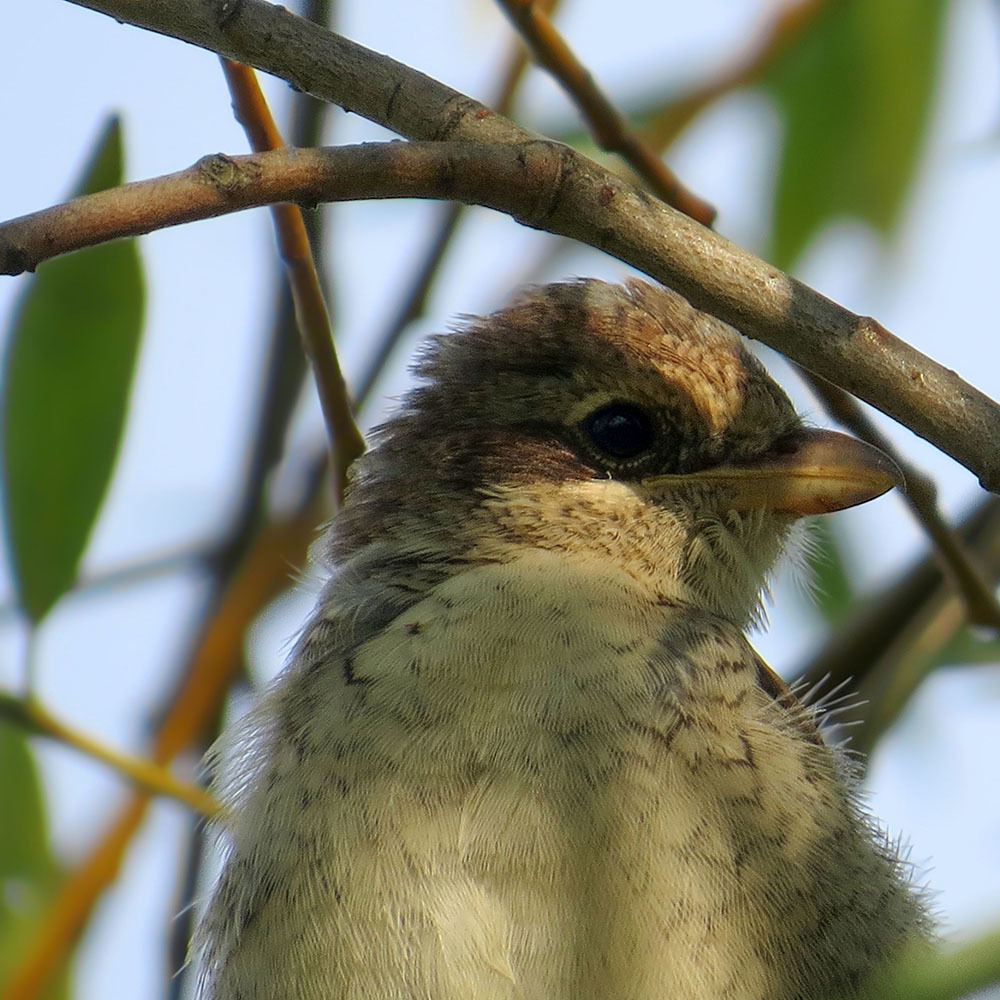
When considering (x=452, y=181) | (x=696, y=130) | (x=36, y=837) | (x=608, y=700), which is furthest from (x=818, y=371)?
(x=696, y=130)

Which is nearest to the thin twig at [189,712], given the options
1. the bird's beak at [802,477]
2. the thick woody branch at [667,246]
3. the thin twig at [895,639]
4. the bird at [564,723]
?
the bird at [564,723]

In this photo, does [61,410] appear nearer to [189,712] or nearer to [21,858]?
[189,712]

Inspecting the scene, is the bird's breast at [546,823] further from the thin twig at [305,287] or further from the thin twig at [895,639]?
the thin twig at [895,639]

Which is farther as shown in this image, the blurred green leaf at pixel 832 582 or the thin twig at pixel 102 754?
the blurred green leaf at pixel 832 582

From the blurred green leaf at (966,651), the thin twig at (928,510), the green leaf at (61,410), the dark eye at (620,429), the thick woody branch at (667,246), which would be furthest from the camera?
the blurred green leaf at (966,651)

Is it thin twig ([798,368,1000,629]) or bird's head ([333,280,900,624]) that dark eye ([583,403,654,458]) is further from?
thin twig ([798,368,1000,629])

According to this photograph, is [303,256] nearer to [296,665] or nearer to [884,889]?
[296,665]
